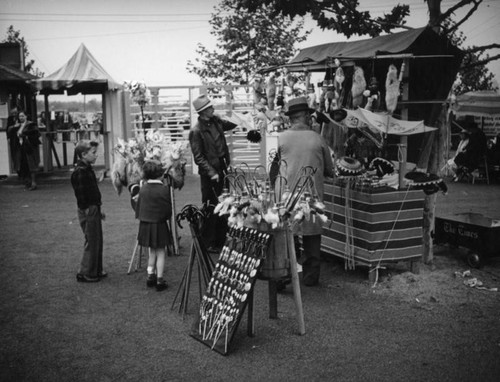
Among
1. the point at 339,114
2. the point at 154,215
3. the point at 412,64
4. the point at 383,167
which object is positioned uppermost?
the point at 412,64

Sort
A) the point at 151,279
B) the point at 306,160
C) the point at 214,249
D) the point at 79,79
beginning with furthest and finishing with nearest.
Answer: the point at 79,79
the point at 214,249
the point at 151,279
the point at 306,160

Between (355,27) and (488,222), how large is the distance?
3.32 metres

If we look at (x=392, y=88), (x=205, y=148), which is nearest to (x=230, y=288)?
(x=392, y=88)

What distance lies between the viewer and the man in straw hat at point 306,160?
5.97 metres

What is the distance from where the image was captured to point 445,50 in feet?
21.0

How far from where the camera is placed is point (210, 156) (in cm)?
749

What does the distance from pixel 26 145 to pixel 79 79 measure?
2.40 metres

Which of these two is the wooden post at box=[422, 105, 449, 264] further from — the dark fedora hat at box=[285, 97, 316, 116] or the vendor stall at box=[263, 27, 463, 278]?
the dark fedora hat at box=[285, 97, 316, 116]

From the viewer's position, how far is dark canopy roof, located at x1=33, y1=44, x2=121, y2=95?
14.8 metres

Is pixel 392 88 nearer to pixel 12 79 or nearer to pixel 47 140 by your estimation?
pixel 47 140

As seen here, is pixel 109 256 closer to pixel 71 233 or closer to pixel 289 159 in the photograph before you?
pixel 71 233

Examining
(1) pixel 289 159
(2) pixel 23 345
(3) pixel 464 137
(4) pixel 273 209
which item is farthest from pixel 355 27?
(3) pixel 464 137

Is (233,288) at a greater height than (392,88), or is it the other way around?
(392,88)

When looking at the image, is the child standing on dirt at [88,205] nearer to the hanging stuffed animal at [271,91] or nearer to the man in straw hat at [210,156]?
the man in straw hat at [210,156]
